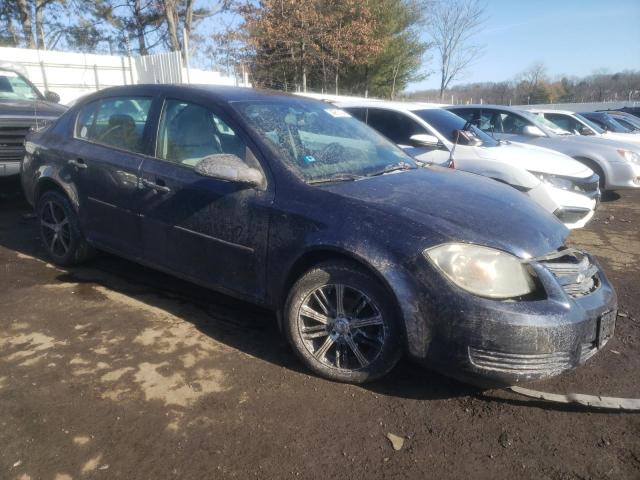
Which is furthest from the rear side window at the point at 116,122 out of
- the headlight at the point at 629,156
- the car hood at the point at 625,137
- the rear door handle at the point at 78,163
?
the car hood at the point at 625,137

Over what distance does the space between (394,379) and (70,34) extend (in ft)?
99.5

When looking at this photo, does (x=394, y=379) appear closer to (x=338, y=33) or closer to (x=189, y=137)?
(x=189, y=137)

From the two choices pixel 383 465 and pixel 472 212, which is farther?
pixel 472 212

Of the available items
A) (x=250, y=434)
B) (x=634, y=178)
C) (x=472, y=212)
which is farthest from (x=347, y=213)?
(x=634, y=178)

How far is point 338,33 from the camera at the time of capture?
21.3 meters

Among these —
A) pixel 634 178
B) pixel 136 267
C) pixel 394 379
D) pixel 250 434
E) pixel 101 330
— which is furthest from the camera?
pixel 634 178

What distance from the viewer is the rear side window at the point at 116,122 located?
3758mm

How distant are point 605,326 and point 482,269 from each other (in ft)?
2.60

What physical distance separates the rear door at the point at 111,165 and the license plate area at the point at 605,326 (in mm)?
3045

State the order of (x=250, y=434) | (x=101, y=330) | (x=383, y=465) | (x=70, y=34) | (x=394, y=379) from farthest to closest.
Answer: (x=70, y=34)
(x=101, y=330)
(x=394, y=379)
(x=250, y=434)
(x=383, y=465)

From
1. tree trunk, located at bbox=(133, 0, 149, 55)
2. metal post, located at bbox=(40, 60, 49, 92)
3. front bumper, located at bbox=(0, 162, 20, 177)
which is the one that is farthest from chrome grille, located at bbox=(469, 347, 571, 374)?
tree trunk, located at bbox=(133, 0, 149, 55)

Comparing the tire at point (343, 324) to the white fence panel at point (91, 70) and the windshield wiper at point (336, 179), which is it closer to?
the windshield wiper at point (336, 179)

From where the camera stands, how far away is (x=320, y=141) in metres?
3.41

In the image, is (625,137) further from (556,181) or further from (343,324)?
(343,324)
